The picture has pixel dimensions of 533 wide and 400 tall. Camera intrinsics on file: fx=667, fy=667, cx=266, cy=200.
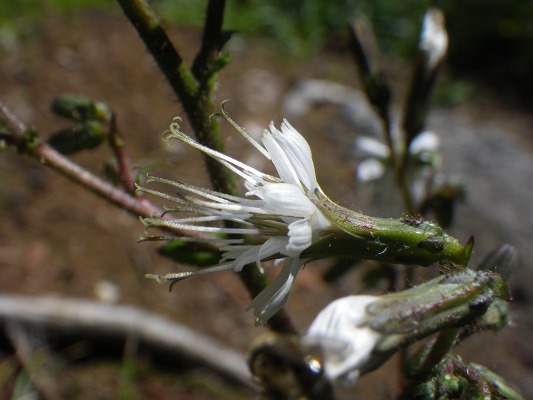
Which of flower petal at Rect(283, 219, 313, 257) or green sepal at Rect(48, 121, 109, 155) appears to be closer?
flower petal at Rect(283, 219, 313, 257)

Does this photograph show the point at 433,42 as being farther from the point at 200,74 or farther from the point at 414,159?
the point at 200,74

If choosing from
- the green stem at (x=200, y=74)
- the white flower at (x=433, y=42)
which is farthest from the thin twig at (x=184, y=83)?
the white flower at (x=433, y=42)

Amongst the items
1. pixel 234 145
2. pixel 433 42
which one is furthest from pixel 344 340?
pixel 234 145

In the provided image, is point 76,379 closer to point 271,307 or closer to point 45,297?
point 45,297

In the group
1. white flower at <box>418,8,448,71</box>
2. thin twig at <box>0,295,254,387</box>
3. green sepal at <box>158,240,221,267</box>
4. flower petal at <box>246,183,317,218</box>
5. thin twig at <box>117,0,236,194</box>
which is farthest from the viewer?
thin twig at <box>0,295,254,387</box>

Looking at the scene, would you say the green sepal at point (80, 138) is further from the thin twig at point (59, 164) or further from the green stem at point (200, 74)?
the green stem at point (200, 74)

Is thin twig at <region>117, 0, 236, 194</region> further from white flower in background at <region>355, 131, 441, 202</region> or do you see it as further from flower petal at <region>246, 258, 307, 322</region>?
white flower in background at <region>355, 131, 441, 202</region>

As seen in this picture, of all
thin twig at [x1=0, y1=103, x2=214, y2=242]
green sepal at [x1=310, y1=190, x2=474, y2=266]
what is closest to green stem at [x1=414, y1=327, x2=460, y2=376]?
green sepal at [x1=310, y1=190, x2=474, y2=266]
